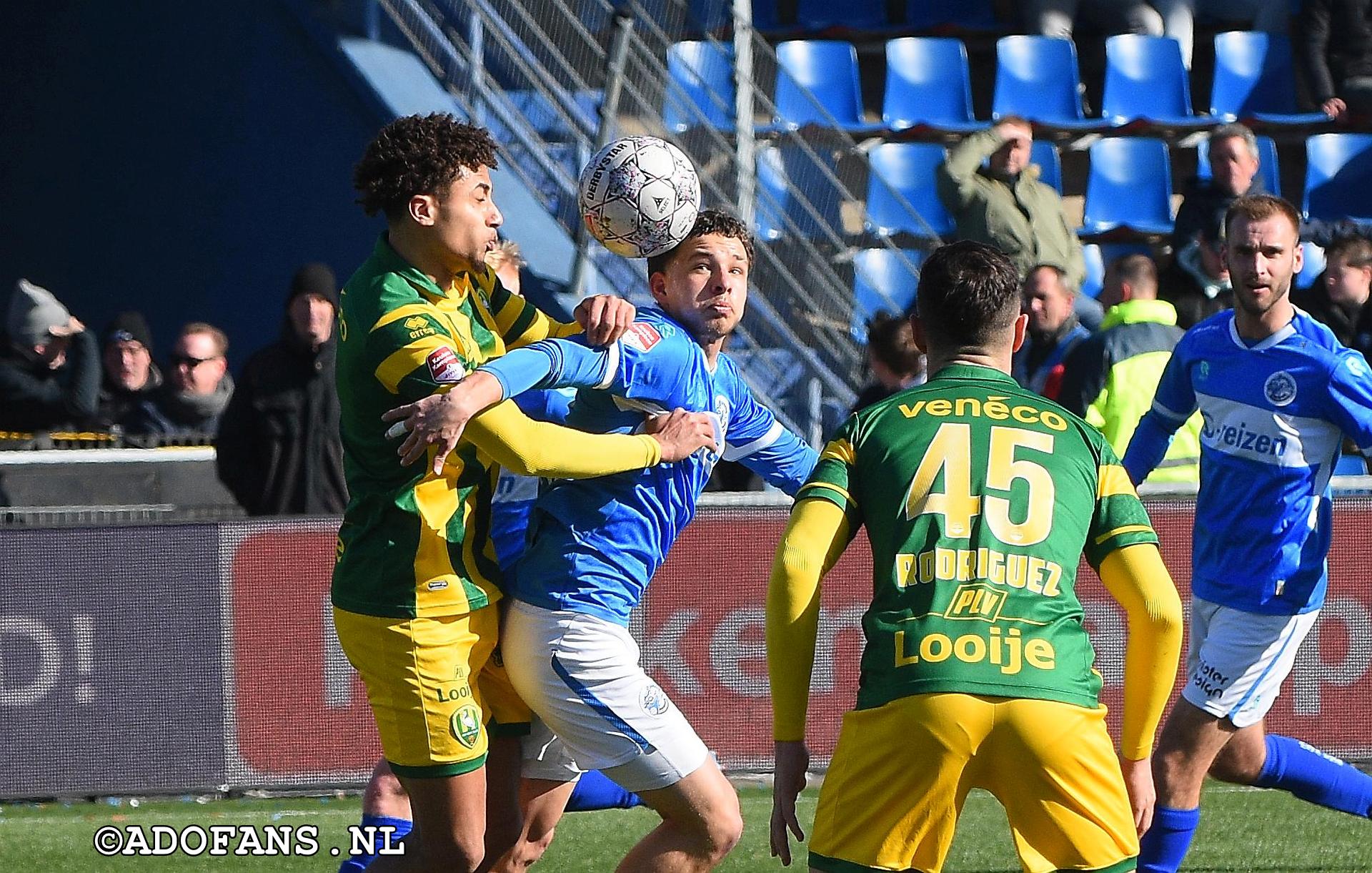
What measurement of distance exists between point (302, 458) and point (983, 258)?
4946 millimetres

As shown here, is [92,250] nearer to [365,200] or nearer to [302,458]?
[302,458]

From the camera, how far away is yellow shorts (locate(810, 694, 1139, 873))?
327cm

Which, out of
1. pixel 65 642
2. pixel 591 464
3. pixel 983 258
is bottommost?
pixel 65 642

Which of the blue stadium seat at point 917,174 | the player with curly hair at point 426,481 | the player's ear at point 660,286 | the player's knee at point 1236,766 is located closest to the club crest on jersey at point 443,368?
the player with curly hair at point 426,481

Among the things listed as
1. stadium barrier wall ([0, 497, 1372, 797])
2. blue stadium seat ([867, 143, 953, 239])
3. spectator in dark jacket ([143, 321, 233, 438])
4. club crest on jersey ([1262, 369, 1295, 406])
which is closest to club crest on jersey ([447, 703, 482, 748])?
club crest on jersey ([1262, 369, 1295, 406])

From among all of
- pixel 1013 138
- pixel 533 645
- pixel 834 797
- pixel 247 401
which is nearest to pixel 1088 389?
pixel 1013 138

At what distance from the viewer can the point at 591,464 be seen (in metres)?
3.99

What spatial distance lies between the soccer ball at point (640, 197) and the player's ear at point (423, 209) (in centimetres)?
56

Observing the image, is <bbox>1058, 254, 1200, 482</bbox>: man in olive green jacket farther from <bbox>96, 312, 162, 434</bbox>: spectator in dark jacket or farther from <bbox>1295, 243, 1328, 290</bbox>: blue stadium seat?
<bbox>96, 312, 162, 434</bbox>: spectator in dark jacket

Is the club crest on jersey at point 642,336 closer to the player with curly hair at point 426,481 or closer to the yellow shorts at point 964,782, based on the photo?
the player with curly hair at point 426,481

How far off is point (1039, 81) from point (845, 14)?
5.59 feet

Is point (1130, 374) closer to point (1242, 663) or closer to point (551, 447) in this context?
point (1242, 663)

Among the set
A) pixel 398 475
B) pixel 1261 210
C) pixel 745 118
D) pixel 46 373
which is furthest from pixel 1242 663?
pixel 46 373

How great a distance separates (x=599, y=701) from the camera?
4.14m
